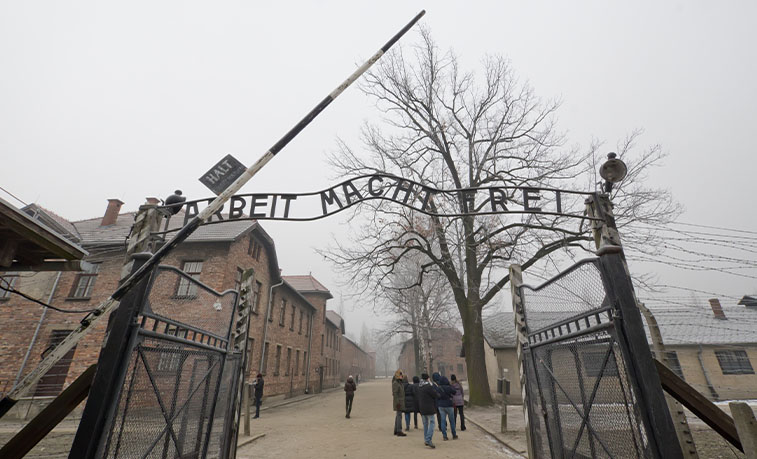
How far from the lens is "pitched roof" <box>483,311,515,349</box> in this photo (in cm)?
1953

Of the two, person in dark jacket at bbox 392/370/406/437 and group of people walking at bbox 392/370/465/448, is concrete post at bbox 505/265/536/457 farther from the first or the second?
person in dark jacket at bbox 392/370/406/437

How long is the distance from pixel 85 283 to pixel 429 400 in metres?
17.2

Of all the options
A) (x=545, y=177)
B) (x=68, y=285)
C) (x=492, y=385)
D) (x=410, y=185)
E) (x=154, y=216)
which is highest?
(x=545, y=177)

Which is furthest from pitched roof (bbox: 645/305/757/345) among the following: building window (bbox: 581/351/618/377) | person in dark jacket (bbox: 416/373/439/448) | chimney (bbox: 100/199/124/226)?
chimney (bbox: 100/199/124/226)

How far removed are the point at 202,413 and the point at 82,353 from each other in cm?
1462

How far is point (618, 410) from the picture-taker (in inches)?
135

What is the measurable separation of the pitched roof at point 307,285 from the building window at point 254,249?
13042 mm

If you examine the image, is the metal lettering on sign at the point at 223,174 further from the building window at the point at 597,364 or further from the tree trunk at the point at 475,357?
the tree trunk at the point at 475,357

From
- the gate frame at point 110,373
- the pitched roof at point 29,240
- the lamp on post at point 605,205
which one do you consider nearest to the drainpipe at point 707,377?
the lamp on post at point 605,205

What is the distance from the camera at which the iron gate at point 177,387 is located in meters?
3.23

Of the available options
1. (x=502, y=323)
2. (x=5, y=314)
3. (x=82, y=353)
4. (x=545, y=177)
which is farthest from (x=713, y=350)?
(x=5, y=314)

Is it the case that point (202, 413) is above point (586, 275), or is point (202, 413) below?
below

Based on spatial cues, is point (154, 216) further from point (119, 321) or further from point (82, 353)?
point (82, 353)

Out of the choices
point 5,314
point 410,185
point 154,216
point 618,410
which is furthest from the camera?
point 5,314
